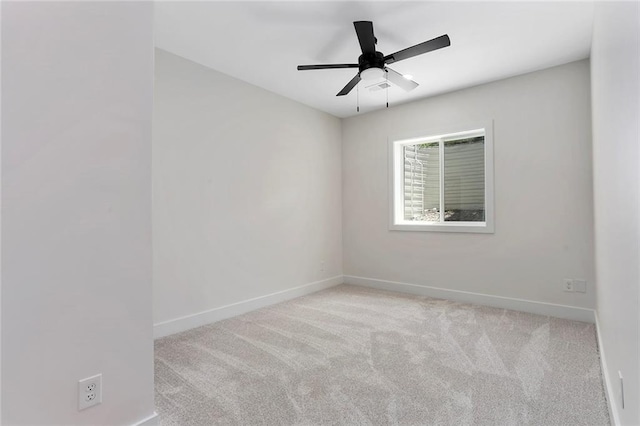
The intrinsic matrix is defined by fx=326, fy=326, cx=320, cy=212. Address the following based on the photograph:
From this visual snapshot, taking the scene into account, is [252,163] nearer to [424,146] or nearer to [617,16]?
[424,146]

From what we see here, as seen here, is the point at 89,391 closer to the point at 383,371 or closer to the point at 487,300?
the point at 383,371

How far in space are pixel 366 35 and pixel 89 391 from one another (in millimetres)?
2512

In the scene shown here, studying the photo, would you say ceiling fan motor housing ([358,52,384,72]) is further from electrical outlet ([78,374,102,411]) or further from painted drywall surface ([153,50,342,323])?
electrical outlet ([78,374,102,411])

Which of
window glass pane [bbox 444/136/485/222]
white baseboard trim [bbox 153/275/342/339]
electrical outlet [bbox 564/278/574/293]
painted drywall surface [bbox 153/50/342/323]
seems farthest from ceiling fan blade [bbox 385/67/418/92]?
white baseboard trim [bbox 153/275/342/339]

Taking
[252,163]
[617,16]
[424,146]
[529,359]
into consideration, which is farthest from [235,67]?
[529,359]

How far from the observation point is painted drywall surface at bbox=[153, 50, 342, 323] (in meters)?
2.90

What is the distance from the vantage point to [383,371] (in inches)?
85.0

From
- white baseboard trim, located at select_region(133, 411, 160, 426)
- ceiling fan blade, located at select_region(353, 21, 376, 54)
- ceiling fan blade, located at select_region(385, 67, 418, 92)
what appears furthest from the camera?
ceiling fan blade, located at select_region(385, 67, 418, 92)

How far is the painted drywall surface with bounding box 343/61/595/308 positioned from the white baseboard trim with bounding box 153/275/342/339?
1.18 meters

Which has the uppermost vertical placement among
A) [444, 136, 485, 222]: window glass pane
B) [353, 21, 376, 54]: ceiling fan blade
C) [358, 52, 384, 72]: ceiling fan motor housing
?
[353, 21, 376, 54]: ceiling fan blade

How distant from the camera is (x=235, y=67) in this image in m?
3.23

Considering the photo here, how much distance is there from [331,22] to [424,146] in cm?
238

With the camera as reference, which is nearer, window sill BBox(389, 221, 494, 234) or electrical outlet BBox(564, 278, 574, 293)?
electrical outlet BBox(564, 278, 574, 293)

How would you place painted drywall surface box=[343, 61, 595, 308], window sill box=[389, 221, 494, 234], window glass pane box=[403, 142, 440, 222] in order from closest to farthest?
painted drywall surface box=[343, 61, 595, 308] → window sill box=[389, 221, 494, 234] → window glass pane box=[403, 142, 440, 222]
